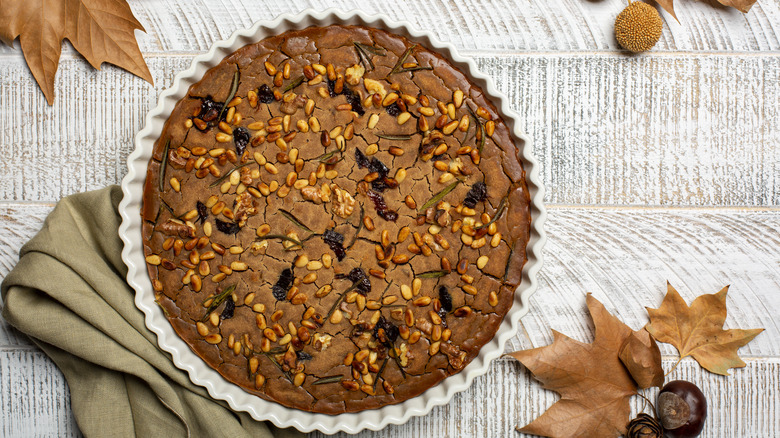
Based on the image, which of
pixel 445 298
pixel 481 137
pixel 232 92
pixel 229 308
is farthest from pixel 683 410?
pixel 232 92

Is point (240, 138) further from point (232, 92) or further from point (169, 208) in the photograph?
point (169, 208)

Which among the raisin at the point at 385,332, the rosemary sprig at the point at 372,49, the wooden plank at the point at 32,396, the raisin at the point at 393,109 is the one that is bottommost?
the wooden plank at the point at 32,396

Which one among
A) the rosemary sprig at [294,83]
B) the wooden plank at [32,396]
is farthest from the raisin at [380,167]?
the wooden plank at [32,396]

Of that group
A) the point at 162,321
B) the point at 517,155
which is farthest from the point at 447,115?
the point at 162,321

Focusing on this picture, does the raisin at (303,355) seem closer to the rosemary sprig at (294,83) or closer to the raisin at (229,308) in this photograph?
the raisin at (229,308)

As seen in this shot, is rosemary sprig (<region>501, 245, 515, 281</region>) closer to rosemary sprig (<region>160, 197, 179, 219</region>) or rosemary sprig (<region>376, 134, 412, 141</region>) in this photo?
rosemary sprig (<region>376, 134, 412, 141</region>)

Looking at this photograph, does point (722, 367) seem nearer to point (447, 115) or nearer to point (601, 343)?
point (601, 343)
